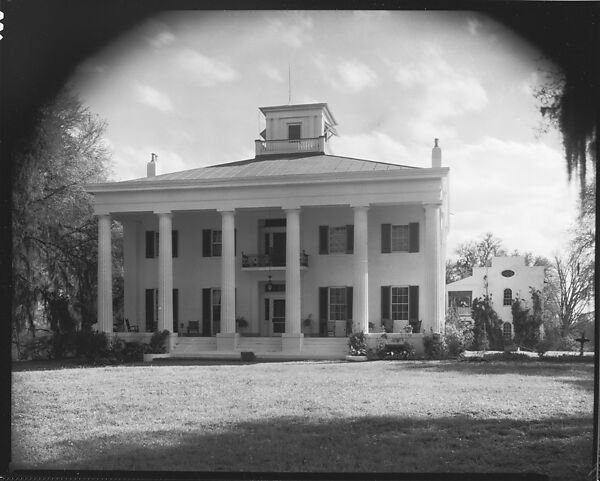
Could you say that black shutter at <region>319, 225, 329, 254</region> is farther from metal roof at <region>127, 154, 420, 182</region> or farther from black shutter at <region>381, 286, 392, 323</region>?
metal roof at <region>127, 154, 420, 182</region>

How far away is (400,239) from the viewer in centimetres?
1449

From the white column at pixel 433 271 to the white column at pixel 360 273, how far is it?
4.17ft

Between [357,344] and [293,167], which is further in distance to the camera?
[293,167]

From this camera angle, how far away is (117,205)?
35.5ft

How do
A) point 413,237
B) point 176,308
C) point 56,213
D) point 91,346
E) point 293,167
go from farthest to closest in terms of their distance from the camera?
point 413,237 < point 176,308 < point 293,167 < point 91,346 < point 56,213

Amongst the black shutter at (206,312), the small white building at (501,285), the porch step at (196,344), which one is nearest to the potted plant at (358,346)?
the small white building at (501,285)

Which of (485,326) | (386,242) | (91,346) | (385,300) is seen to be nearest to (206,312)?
(385,300)

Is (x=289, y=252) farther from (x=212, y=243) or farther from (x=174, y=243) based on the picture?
(x=174, y=243)

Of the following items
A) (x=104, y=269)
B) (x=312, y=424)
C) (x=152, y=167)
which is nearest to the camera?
(x=312, y=424)

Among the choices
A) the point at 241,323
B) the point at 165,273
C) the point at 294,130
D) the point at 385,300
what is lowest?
the point at 241,323

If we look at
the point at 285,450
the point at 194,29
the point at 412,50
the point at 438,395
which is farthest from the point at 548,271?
the point at 194,29

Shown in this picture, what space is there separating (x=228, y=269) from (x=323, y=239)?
2220mm

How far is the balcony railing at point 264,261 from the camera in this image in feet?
49.0

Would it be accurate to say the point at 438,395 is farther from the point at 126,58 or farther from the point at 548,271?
the point at 126,58
